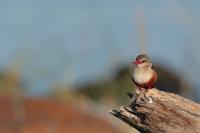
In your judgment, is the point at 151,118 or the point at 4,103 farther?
the point at 4,103

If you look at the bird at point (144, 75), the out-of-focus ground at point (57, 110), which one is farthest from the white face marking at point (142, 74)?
the out-of-focus ground at point (57, 110)

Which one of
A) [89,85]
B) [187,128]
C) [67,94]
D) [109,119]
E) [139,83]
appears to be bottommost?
[187,128]

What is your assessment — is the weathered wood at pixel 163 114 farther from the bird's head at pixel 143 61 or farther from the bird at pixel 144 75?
the bird's head at pixel 143 61

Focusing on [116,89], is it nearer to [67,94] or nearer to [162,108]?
[67,94]

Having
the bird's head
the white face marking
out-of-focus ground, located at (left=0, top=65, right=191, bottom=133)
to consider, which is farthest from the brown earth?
the white face marking

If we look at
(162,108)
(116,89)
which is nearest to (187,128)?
(162,108)

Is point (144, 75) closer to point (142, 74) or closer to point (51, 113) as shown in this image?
point (142, 74)


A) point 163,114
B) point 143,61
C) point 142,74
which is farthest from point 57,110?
point 163,114

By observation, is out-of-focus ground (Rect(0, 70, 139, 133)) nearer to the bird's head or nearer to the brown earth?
the brown earth
